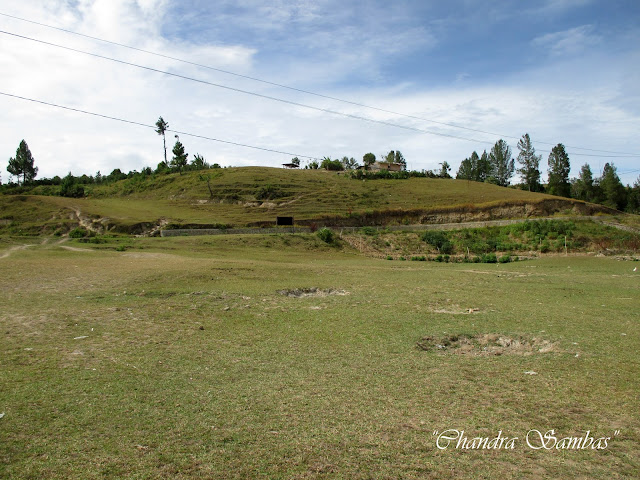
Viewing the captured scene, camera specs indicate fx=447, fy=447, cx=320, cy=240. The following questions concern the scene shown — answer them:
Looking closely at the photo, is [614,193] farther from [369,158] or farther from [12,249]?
[12,249]

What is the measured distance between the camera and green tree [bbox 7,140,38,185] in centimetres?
10166

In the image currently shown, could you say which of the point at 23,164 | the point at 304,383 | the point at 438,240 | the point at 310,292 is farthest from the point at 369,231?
the point at 23,164

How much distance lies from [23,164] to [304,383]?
119166 mm

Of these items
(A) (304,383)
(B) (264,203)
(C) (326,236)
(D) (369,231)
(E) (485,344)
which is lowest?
(E) (485,344)

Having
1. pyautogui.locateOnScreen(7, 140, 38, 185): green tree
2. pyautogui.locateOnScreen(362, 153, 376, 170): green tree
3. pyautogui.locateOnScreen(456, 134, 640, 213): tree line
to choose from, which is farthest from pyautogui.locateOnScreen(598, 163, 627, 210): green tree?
pyautogui.locateOnScreen(7, 140, 38, 185): green tree

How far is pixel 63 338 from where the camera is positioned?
366 inches

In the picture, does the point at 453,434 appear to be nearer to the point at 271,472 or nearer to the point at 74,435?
the point at 271,472

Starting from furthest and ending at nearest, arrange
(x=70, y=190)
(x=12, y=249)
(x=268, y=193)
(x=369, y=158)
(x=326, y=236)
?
1. (x=369, y=158)
2. (x=70, y=190)
3. (x=268, y=193)
4. (x=326, y=236)
5. (x=12, y=249)

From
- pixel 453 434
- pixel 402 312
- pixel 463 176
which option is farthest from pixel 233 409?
pixel 463 176

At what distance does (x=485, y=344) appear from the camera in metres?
9.78

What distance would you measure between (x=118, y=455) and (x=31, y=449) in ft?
3.13

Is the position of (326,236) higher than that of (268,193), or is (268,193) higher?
(268,193)

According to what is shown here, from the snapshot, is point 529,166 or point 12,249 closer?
point 12,249

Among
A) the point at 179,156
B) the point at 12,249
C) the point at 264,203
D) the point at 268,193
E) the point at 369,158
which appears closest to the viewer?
the point at 12,249
